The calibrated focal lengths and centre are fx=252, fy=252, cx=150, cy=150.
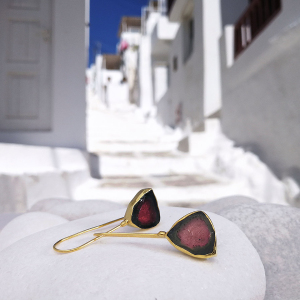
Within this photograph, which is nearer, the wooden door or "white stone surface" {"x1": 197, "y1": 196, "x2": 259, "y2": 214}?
"white stone surface" {"x1": 197, "y1": 196, "x2": 259, "y2": 214}

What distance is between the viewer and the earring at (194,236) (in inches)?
22.7

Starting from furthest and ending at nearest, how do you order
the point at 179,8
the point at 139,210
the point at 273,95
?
the point at 179,8, the point at 273,95, the point at 139,210

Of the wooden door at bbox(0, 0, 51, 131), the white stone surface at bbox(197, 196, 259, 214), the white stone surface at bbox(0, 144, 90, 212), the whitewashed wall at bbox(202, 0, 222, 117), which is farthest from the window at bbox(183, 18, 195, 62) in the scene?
the white stone surface at bbox(197, 196, 259, 214)

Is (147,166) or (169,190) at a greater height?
(147,166)

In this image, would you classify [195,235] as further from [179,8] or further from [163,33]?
[163,33]

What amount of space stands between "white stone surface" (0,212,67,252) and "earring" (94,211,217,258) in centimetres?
52

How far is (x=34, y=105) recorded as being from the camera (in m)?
2.80

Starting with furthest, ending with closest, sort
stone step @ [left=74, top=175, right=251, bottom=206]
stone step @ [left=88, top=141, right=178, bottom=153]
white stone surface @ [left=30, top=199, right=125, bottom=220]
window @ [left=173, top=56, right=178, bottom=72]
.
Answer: window @ [left=173, top=56, right=178, bottom=72]
stone step @ [left=88, top=141, right=178, bottom=153]
stone step @ [left=74, top=175, right=251, bottom=206]
white stone surface @ [left=30, top=199, right=125, bottom=220]

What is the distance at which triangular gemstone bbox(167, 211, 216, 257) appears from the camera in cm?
58

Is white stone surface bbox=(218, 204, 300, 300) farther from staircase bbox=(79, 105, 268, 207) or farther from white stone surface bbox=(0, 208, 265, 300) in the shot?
staircase bbox=(79, 105, 268, 207)

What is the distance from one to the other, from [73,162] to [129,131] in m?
3.92

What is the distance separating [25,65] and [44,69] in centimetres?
20

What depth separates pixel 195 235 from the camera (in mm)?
587

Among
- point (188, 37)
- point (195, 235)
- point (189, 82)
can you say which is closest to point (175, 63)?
point (188, 37)
